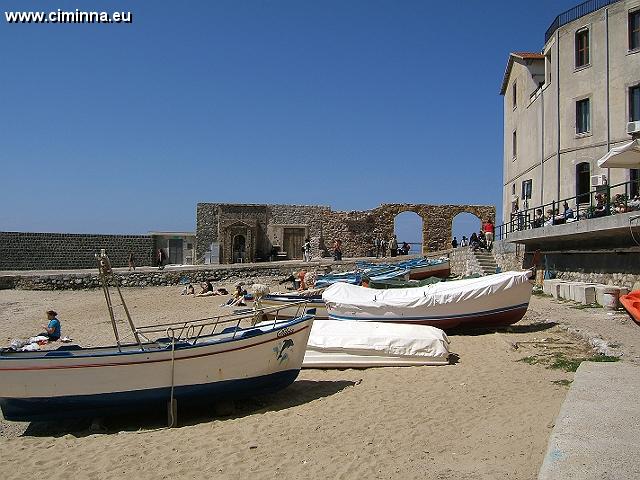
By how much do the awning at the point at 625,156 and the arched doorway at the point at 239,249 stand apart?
79.6 feet

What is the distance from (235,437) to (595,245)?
548 inches

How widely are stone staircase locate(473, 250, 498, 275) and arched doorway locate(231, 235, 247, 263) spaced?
15110 mm

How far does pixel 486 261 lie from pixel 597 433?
69.9ft

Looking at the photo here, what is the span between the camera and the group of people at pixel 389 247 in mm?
34188

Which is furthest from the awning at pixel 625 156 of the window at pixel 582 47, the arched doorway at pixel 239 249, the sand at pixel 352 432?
the arched doorway at pixel 239 249

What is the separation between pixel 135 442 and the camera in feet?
22.5

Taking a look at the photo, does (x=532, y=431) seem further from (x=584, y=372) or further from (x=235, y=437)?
(x=235, y=437)

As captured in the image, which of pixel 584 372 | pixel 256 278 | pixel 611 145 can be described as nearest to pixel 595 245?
pixel 611 145

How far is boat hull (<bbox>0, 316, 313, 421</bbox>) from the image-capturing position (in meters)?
7.50

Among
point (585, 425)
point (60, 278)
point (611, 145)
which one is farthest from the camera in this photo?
point (60, 278)

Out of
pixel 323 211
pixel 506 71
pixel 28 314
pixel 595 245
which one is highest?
pixel 506 71

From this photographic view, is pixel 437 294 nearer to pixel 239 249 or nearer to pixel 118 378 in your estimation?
pixel 118 378

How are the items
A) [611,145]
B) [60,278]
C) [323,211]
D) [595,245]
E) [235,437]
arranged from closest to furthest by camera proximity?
[235,437] → [595,245] → [611,145] → [60,278] → [323,211]

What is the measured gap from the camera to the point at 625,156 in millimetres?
14117
